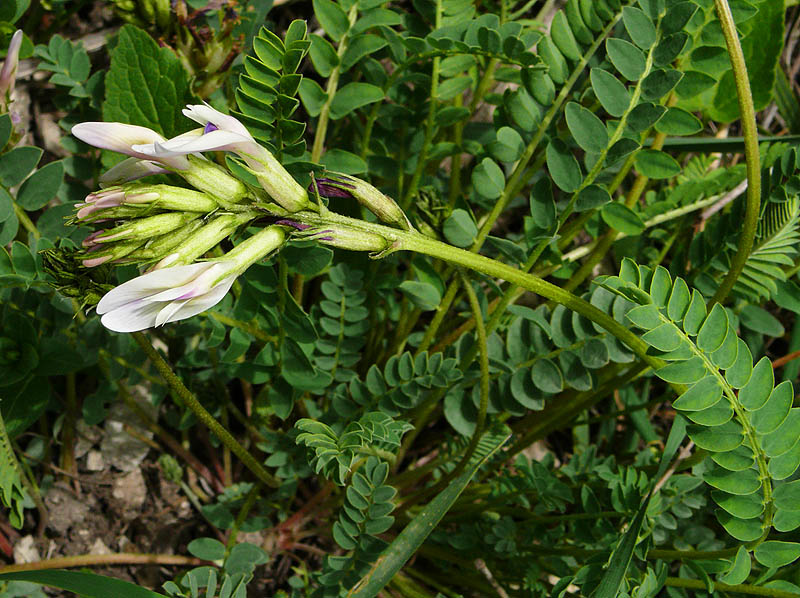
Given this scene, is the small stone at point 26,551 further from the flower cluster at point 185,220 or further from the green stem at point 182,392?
the flower cluster at point 185,220

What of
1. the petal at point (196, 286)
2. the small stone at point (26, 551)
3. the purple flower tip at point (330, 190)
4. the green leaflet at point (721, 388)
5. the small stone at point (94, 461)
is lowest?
the small stone at point (26, 551)

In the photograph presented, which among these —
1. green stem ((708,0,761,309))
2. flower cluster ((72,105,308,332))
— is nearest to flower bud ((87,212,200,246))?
flower cluster ((72,105,308,332))

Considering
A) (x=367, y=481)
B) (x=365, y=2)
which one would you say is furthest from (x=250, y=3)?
(x=367, y=481)

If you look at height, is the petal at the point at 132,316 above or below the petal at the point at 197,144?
below

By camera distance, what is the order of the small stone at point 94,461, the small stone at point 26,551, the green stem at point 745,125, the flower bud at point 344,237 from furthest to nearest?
the small stone at point 94,461 → the small stone at point 26,551 → the green stem at point 745,125 → the flower bud at point 344,237

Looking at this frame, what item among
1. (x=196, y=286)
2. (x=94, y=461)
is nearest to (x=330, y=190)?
(x=196, y=286)

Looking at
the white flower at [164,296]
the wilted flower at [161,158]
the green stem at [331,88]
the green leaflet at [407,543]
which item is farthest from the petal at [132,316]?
the green stem at [331,88]

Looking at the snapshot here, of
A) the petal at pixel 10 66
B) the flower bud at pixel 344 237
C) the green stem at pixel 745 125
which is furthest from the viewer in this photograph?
the petal at pixel 10 66
